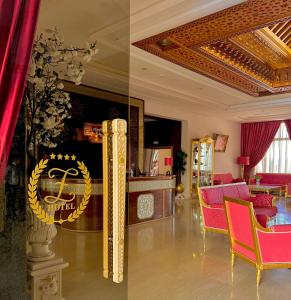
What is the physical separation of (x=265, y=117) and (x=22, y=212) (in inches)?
447

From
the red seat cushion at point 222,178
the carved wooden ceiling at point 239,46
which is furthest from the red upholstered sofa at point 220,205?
the red seat cushion at point 222,178

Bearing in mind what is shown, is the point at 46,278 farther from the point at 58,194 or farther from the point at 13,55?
the point at 13,55

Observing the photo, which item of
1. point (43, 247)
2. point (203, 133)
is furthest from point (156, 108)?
point (43, 247)

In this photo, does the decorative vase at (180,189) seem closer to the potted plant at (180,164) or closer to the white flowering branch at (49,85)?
the potted plant at (180,164)

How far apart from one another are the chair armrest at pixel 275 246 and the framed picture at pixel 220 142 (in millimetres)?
8087

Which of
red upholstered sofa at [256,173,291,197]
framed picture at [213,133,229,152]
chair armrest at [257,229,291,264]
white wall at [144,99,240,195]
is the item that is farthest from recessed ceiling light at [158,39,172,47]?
red upholstered sofa at [256,173,291,197]

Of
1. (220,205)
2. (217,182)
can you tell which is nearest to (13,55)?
(220,205)

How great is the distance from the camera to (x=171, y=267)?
148 inches

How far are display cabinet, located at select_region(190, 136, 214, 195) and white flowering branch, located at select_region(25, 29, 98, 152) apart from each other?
8839 millimetres

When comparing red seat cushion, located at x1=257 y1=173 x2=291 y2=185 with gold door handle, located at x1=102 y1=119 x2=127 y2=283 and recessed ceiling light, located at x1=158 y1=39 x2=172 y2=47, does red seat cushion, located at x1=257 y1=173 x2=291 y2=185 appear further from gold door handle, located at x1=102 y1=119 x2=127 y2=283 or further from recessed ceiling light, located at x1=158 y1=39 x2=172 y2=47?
gold door handle, located at x1=102 y1=119 x2=127 y2=283

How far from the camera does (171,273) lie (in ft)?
11.7

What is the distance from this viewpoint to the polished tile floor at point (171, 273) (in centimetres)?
197

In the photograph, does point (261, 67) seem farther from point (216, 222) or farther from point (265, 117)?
point (265, 117)

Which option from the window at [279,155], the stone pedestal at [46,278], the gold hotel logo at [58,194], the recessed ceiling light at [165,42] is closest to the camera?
the gold hotel logo at [58,194]
